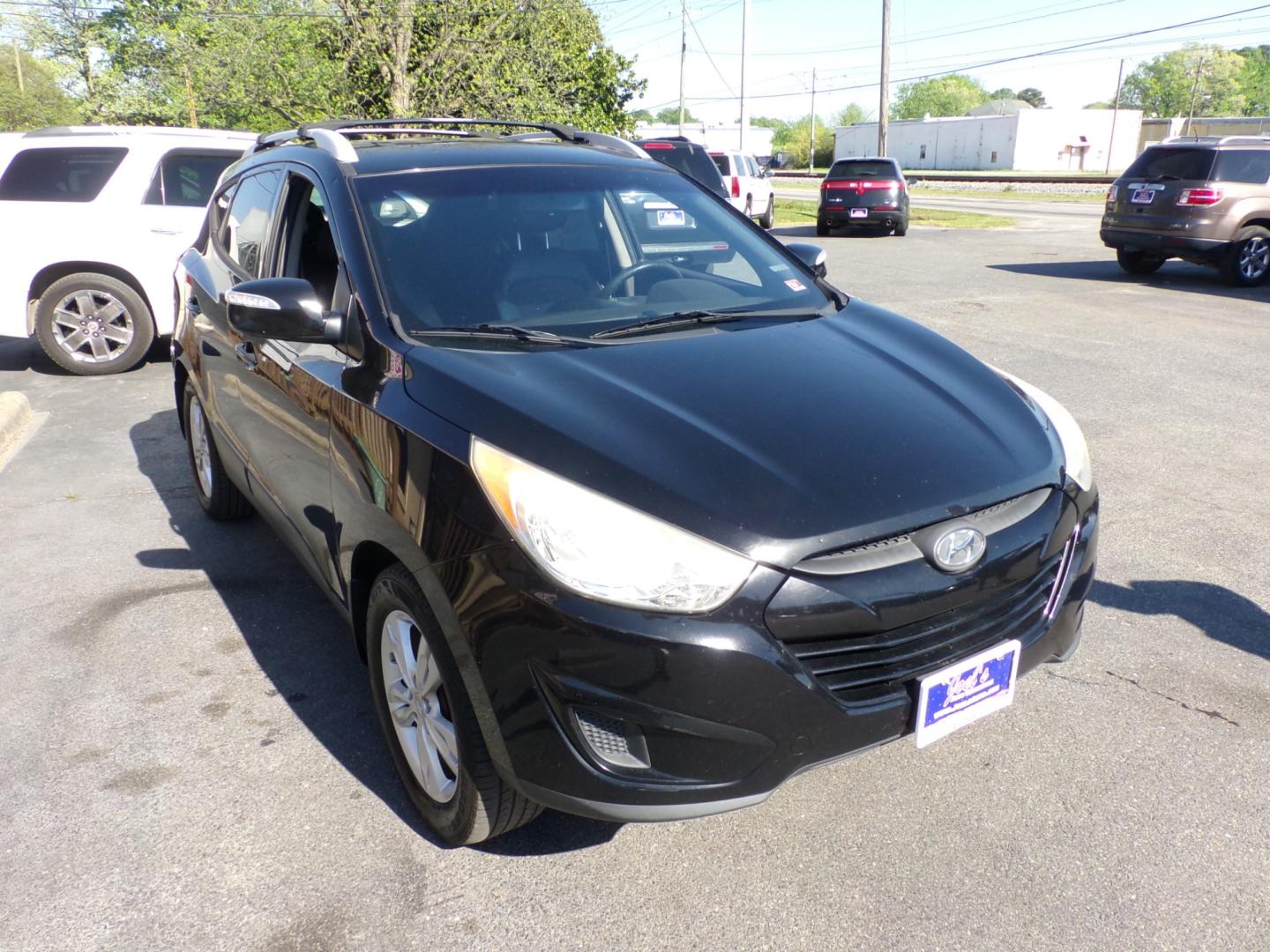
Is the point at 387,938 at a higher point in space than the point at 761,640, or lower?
lower

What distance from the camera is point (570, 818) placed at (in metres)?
2.96

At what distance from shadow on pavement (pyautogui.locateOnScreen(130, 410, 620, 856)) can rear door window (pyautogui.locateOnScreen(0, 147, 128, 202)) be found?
3811 mm

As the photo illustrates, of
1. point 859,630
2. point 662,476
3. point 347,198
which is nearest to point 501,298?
point 347,198

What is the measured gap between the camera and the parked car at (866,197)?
21.0 meters

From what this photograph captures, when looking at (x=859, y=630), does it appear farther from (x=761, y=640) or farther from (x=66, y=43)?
(x=66, y=43)

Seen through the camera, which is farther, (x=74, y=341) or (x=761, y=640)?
(x=74, y=341)

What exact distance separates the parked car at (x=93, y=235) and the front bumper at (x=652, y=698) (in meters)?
7.35

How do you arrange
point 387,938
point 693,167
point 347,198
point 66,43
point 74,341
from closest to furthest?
point 387,938, point 347,198, point 74,341, point 693,167, point 66,43

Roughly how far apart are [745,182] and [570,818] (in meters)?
19.8

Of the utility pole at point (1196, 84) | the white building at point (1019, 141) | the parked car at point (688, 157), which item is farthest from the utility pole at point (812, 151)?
the parked car at point (688, 157)

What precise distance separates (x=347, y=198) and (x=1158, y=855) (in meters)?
2.98

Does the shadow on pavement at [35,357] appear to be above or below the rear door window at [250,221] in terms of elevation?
below

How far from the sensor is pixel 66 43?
→ 3831cm

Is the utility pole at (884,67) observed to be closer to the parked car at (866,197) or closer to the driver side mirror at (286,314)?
the parked car at (866,197)
